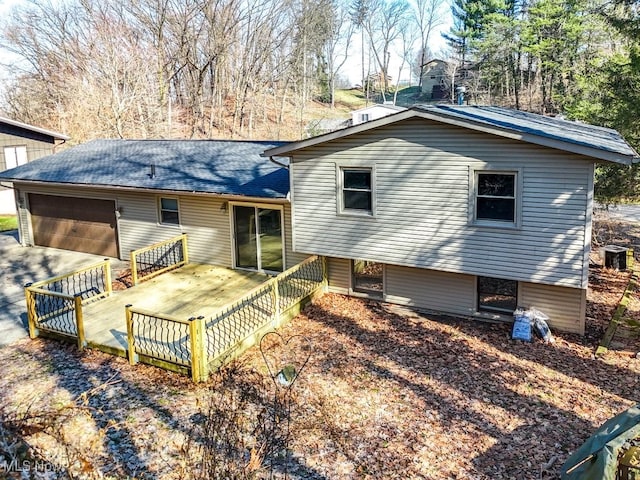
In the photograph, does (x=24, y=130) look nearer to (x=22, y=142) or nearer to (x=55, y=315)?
(x=22, y=142)

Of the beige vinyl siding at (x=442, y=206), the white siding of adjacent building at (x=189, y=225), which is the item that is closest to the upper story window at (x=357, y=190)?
the beige vinyl siding at (x=442, y=206)

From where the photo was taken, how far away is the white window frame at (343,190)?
11.2 meters

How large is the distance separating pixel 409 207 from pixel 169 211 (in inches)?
291

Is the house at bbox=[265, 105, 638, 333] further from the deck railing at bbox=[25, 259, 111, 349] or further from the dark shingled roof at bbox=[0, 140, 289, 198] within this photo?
the deck railing at bbox=[25, 259, 111, 349]

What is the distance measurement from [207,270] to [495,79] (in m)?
39.2

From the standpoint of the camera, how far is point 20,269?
15242mm

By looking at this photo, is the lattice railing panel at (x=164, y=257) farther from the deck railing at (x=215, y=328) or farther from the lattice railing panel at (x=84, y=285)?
the deck railing at (x=215, y=328)

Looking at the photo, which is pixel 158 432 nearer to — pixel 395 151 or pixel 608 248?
pixel 395 151

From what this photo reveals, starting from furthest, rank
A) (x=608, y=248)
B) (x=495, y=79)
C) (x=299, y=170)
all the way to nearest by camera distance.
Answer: (x=495, y=79)
(x=608, y=248)
(x=299, y=170)

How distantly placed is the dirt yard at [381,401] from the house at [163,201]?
3527mm

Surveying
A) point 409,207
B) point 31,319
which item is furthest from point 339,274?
point 31,319

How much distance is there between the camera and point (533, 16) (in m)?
40.2

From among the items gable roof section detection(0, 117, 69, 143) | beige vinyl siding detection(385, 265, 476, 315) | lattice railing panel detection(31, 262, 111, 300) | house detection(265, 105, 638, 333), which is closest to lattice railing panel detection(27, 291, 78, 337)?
lattice railing panel detection(31, 262, 111, 300)

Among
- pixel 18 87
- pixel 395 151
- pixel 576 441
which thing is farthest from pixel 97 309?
pixel 18 87
